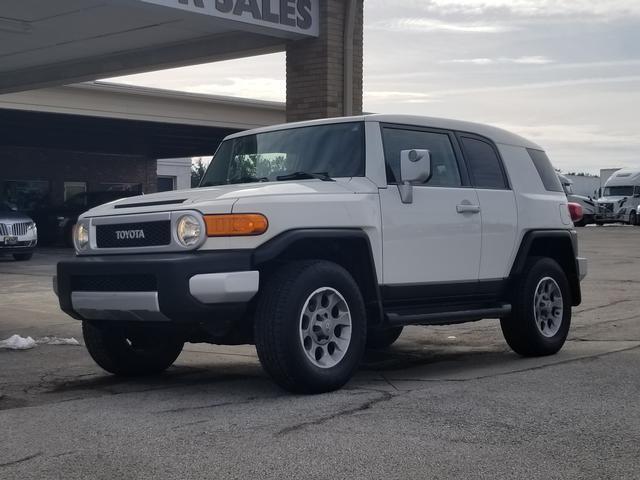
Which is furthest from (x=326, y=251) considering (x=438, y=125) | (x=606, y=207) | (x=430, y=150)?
(x=606, y=207)

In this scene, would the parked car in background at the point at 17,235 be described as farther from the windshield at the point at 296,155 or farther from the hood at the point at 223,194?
the hood at the point at 223,194

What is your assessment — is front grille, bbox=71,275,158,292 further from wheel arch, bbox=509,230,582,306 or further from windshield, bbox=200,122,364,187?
wheel arch, bbox=509,230,582,306

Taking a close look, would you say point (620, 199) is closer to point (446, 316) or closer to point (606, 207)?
point (606, 207)

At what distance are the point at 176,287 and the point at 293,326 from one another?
2.55 feet

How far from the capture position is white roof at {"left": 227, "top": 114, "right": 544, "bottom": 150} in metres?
7.73

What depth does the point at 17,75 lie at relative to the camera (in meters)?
16.8

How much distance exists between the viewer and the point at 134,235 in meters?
6.88

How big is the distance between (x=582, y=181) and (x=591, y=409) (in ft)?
196

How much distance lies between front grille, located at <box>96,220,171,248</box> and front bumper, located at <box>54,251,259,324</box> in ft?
0.39

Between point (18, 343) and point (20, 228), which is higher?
point (20, 228)

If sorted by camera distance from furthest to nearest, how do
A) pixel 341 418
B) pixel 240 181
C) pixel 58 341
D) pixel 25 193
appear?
pixel 25 193 → pixel 58 341 → pixel 240 181 → pixel 341 418

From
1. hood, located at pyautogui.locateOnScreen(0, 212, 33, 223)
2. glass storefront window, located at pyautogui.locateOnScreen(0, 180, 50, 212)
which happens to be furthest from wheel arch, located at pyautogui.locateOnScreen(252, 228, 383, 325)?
glass storefront window, located at pyautogui.locateOnScreen(0, 180, 50, 212)

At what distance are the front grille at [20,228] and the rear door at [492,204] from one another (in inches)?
712

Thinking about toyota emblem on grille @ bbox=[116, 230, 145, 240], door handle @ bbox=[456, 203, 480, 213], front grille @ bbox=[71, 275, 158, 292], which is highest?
door handle @ bbox=[456, 203, 480, 213]
